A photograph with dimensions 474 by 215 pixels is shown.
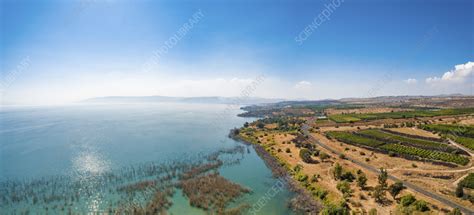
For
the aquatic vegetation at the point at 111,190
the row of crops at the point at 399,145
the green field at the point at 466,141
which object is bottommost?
the aquatic vegetation at the point at 111,190

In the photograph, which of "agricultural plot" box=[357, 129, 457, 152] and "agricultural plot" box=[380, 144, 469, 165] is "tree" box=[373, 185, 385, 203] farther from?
"agricultural plot" box=[357, 129, 457, 152]

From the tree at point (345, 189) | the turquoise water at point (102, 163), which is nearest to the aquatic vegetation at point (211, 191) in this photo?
the turquoise water at point (102, 163)

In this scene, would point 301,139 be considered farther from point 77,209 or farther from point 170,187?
point 77,209

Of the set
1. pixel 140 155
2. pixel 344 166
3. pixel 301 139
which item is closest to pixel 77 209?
pixel 140 155

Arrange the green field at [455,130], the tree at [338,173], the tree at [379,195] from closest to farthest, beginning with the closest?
the tree at [379,195], the tree at [338,173], the green field at [455,130]

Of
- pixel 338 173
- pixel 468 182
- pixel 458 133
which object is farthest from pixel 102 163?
pixel 458 133

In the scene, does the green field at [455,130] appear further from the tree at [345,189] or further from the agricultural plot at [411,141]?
the tree at [345,189]
